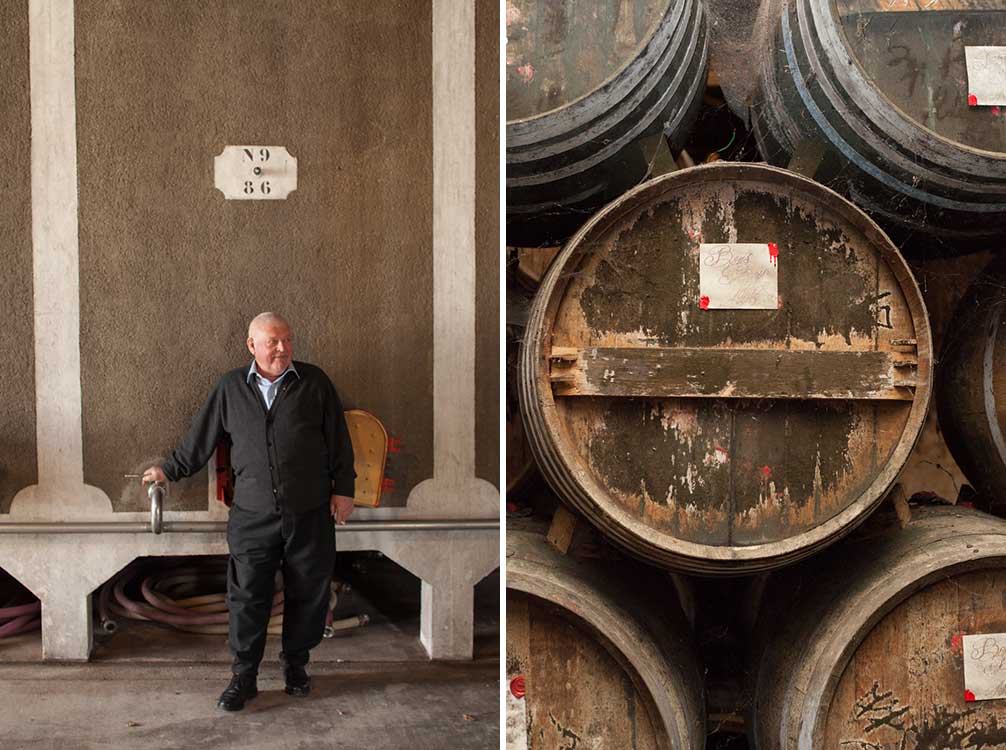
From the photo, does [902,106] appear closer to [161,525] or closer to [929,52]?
[929,52]

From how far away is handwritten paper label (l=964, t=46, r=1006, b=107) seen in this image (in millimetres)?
1237

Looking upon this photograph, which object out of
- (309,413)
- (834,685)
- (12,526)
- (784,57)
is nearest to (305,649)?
(309,413)

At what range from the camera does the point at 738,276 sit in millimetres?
1220

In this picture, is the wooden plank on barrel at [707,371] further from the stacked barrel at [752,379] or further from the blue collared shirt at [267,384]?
the blue collared shirt at [267,384]

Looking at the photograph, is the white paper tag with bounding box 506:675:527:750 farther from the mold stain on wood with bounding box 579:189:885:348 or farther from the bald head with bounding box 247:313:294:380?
the bald head with bounding box 247:313:294:380

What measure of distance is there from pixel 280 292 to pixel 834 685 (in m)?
2.26

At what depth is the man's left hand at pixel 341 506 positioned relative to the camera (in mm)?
2732

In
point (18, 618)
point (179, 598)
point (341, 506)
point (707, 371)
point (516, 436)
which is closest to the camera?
point (707, 371)

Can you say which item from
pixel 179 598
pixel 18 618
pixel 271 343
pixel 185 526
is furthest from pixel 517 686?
pixel 18 618

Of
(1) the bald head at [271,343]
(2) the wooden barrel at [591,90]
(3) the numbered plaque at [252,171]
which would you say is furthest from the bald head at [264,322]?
(2) the wooden barrel at [591,90]

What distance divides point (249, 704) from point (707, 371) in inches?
83.4

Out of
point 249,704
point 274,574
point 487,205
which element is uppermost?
point 487,205

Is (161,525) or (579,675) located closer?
(579,675)

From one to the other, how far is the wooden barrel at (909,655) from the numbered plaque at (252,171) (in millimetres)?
2330
